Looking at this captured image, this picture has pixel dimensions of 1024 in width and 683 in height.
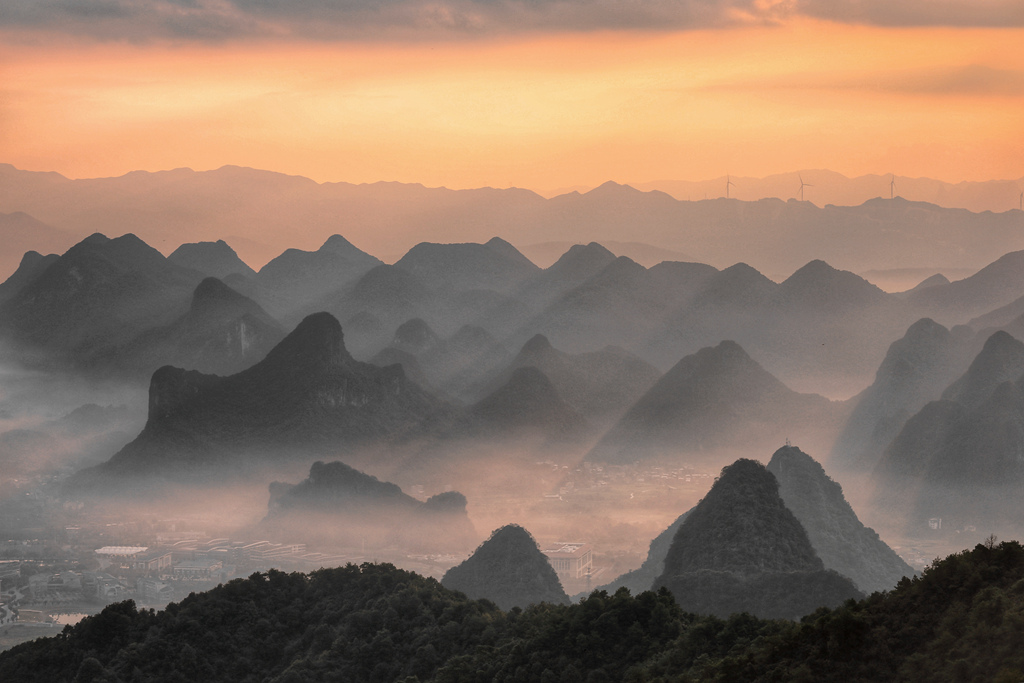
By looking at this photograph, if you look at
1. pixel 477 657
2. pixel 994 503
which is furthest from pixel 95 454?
pixel 477 657

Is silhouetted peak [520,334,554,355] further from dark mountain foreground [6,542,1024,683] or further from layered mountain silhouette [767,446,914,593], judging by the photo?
dark mountain foreground [6,542,1024,683]

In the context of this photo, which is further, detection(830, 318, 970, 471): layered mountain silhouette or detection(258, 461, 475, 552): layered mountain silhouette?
detection(830, 318, 970, 471): layered mountain silhouette

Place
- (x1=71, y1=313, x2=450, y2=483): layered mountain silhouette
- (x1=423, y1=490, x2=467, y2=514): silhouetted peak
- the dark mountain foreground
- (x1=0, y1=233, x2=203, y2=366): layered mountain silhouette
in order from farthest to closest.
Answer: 1. (x1=0, y1=233, x2=203, y2=366): layered mountain silhouette
2. (x1=71, y1=313, x2=450, y2=483): layered mountain silhouette
3. (x1=423, y1=490, x2=467, y2=514): silhouetted peak
4. the dark mountain foreground

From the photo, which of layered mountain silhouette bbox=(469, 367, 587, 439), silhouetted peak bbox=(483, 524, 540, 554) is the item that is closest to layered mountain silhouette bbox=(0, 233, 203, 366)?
layered mountain silhouette bbox=(469, 367, 587, 439)

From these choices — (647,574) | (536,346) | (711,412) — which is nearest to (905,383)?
(711,412)

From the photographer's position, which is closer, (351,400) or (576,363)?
(351,400)

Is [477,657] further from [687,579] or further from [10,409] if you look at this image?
[10,409]
